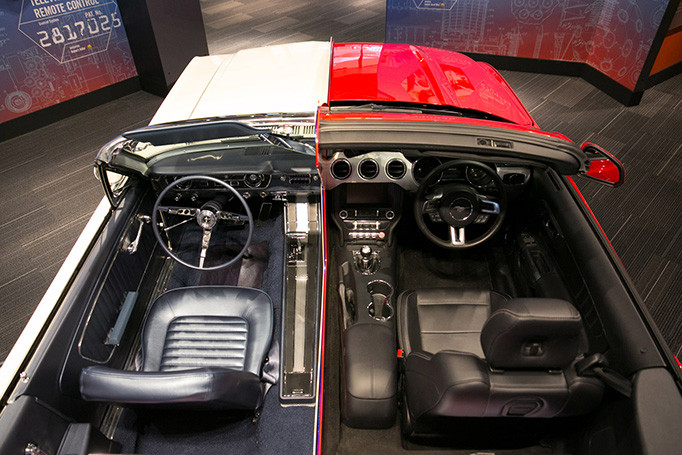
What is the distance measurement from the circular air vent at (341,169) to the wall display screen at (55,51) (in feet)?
12.9

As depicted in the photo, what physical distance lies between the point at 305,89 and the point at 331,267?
1299mm

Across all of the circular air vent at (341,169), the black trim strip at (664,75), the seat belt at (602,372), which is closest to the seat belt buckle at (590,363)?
the seat belt at (602,372)

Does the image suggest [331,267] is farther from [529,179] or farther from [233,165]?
[529,179]

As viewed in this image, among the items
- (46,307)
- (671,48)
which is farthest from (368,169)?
(671,48)

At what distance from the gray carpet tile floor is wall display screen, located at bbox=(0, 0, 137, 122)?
320 millimetres

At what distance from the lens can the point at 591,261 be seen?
88.0 inches

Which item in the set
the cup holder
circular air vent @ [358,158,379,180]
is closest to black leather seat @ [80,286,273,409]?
the cup holder

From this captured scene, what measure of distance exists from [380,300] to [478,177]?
902 mm

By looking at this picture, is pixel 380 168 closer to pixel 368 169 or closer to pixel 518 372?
pixel 368 169

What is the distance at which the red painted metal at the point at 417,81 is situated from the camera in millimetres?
3125

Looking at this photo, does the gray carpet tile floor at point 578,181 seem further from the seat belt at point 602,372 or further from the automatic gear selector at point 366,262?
the automatic gear selector at point 366,262

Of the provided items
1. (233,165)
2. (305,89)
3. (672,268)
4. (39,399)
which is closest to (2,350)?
(39,399)

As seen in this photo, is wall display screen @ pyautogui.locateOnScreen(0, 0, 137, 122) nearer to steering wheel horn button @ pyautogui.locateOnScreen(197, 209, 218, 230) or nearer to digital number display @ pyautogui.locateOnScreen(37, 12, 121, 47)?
digital number display @ pyautogui.locateOnScreen(37, 12, 121, 47)

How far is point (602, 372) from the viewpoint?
5.54 feet
